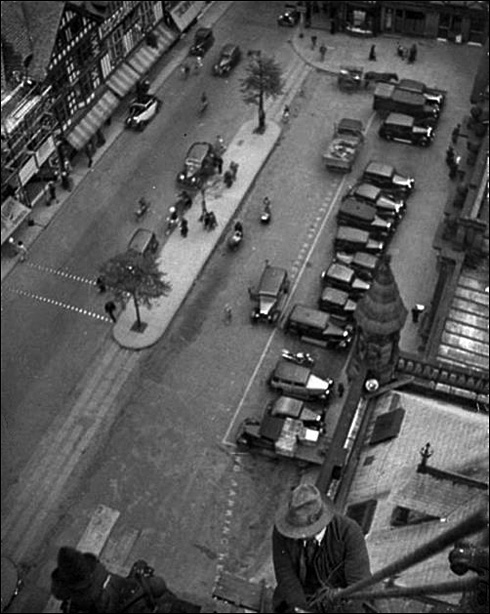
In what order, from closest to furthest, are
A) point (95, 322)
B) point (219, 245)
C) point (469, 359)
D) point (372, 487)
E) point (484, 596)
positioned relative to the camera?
point (484, 596) → point (372, 487) → point (469, 359) → point (95, 322) → point (219, 245)

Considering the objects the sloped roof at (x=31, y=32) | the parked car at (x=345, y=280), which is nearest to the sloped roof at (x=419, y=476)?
the parked car at (x=345, y=280)

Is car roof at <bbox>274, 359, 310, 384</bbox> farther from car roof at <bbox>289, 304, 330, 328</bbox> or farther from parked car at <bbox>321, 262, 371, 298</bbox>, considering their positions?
parked car at <bbox>321, 262, 371, 298</bbox>

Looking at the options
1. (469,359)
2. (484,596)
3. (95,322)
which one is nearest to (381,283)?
(469,359)

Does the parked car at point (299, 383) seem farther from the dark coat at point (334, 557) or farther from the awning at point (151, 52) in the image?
the dark coat at point (334, 557)

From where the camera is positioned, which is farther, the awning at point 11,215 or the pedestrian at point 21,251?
the pedestrian at point 21,251

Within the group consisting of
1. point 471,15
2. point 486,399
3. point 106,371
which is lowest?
point 486,399

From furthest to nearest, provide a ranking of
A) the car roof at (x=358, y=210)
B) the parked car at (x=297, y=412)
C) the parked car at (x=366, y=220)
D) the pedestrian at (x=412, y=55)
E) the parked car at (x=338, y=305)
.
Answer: the pedestrian at (x=412, y=55)
the car roof at (x=358, y=210)
the parked car at (x=366, y=220)
the parked car at (x=338, y=305)
the parked car at (x=297, y=412)

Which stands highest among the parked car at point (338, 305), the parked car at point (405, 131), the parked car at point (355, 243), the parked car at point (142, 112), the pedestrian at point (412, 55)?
the pedestrian at point (412, 55)

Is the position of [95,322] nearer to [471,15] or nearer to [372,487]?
[372,487]
